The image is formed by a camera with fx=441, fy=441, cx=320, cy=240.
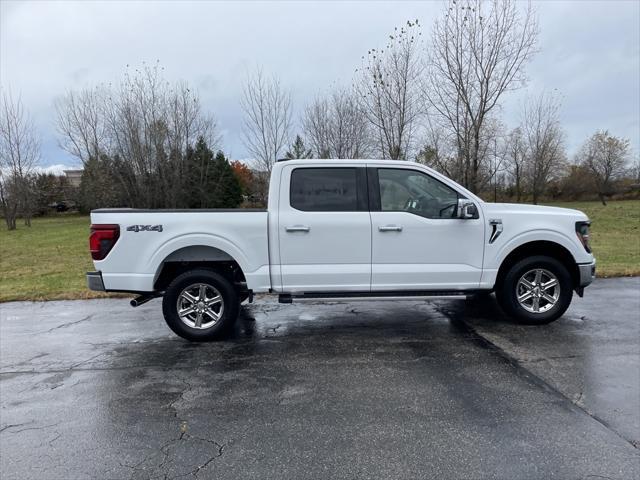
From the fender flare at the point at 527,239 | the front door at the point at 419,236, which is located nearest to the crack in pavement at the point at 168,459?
the front door at the point at 419,236

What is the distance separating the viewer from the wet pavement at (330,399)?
2.86 metres

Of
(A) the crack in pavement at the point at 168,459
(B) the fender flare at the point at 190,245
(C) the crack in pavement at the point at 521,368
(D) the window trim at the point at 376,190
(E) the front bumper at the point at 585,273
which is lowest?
(A) the crack in pavement at the point at 168,459

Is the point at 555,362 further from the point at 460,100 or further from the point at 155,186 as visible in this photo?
the point at 155,186

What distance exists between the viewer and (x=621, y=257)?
10.8m

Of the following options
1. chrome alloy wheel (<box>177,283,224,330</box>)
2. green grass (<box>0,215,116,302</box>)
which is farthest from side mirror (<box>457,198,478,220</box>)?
green grass (<box>0,215,116,302</box>)

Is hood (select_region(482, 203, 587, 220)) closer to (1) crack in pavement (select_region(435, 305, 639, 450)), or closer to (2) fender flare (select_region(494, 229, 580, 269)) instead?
(2) fender flare (select_region(494, 229, 580, 269))

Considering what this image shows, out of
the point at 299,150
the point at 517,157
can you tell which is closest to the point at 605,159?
the point at 517,157

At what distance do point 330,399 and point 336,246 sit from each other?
1958 mm

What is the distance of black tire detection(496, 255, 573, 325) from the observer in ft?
18.0

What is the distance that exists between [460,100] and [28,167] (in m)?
32.8

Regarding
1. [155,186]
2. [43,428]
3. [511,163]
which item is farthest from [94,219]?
[511,163]

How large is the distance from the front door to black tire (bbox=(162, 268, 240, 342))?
67.5 inches

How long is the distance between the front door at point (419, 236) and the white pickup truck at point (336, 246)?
1 cm

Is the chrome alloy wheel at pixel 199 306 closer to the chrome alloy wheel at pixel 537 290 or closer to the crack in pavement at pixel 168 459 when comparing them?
the crack in pavement at pixel 168 459
